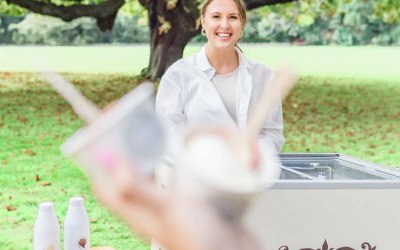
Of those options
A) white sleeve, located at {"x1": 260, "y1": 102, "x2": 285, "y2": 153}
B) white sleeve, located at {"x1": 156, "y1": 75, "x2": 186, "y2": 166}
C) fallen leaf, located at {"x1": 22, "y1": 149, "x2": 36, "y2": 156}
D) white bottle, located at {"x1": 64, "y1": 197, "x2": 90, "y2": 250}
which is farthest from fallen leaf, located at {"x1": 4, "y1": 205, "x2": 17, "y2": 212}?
white sleeve, located at {"x1": 260, "y1": 102, "x2": 285, "y2": 153}

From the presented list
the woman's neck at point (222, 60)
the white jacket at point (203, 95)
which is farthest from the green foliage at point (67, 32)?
the woman's neck at point (222, 60)

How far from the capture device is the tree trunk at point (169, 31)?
12.5m

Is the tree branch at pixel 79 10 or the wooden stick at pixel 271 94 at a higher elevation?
the tree branch at pixel 79 10

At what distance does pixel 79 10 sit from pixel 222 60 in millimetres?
10774

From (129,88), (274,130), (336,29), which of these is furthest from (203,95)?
(336,29)

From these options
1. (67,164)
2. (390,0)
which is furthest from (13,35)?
(67,164)

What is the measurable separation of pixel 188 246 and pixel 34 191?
5.90 m

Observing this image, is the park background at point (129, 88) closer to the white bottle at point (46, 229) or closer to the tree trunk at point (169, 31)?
the white bottle at point (46, 229)

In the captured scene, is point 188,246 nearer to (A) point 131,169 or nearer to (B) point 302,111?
(A) point 131,169

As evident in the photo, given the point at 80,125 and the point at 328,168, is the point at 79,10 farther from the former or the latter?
the point at 328,168

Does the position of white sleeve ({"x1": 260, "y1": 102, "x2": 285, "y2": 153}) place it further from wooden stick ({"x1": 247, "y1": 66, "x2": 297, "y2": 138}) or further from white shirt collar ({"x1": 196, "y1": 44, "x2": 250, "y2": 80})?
wooden stick ({"x1": 247, "y1": 66, "x2": 297, "y2": 138})

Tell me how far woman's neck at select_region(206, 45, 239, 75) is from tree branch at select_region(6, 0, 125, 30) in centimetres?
1053

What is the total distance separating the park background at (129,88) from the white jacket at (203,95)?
59cm

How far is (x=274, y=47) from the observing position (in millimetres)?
30672
